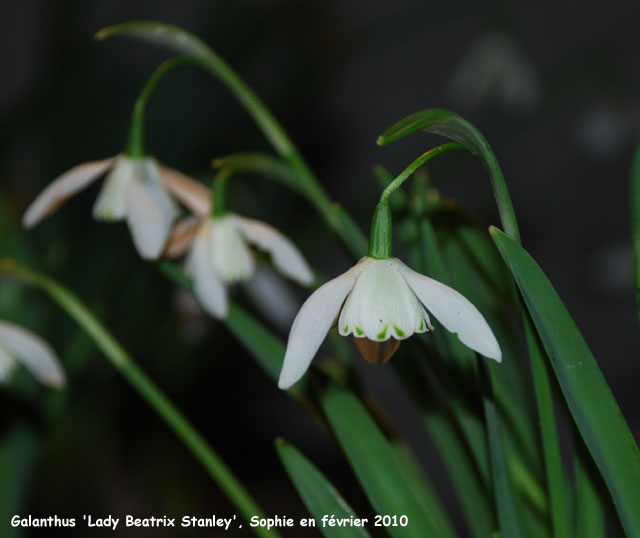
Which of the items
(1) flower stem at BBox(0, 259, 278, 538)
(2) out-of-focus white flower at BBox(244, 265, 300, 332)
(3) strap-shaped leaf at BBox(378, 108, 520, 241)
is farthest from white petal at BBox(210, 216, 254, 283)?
(2) out-of-focus white flower at BBox(244, 265, 300, 332)

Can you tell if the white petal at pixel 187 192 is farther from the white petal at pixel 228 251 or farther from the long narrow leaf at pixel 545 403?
the long narrow leaf at pixel 545 403

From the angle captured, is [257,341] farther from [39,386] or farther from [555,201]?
[555,201]

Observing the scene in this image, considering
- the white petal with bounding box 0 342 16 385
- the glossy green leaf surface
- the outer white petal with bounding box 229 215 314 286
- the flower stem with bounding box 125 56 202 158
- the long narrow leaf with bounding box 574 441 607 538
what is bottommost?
the long narrow leaf with bounding box 574 441 607 538

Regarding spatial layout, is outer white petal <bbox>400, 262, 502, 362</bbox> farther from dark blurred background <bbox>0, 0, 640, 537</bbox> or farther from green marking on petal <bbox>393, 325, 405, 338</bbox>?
dark blurred background <bbox>0, 0, 640, 537</bbox>

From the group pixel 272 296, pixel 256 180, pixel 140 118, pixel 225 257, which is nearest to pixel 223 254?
pixel 225 257

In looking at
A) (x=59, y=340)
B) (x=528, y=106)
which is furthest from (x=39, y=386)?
(x=528, y=106)

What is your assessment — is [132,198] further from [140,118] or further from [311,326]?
[311,326]

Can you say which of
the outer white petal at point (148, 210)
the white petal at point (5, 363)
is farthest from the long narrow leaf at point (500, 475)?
the white petal at point (5, 363)

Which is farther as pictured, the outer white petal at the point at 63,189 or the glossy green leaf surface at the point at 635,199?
the outer white petal at the point at 63,189
